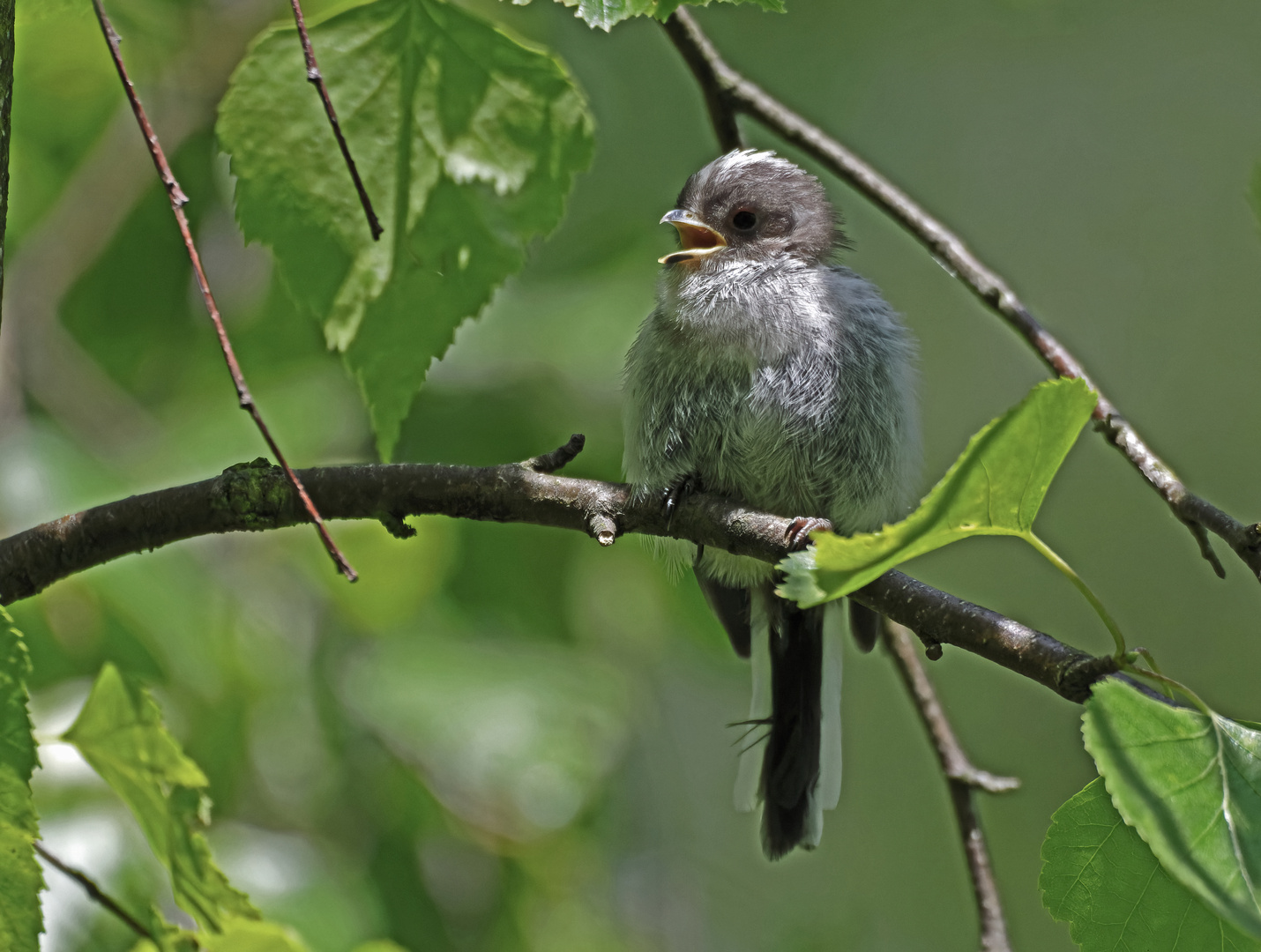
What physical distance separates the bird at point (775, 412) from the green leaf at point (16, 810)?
4.37 feet

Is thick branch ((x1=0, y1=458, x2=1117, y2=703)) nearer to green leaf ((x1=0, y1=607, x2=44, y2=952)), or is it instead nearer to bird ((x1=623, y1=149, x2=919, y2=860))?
bird ((x1=623, y1=149, x2=919, y2=860))

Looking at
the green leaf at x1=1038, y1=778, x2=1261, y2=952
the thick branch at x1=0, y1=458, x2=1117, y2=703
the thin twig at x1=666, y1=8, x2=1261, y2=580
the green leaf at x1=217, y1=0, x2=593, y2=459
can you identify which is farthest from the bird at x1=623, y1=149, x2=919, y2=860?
the green leaf at x1=1038, y1=778, x2=1261, y2=952

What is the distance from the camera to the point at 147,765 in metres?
1.55

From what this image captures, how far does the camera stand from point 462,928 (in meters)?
3.39

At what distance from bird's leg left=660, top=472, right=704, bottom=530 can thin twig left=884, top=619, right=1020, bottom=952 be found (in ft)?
1.67

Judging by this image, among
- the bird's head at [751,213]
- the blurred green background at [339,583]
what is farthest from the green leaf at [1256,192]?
the bird's head at [751,213]

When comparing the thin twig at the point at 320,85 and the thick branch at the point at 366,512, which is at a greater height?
the thin twig at the point at 320,85

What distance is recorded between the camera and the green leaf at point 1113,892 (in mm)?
1139

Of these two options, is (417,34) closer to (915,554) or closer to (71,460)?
(915,554)

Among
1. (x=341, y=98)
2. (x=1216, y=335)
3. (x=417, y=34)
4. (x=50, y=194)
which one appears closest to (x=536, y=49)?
(x=417, y=34)

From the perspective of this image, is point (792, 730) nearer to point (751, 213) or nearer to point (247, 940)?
point (751, 213)

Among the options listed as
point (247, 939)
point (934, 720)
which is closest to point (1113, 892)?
point (247, 939)

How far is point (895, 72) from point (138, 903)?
8984mm

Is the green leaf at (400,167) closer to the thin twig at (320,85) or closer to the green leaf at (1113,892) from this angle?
the thin twig at (320,85)
